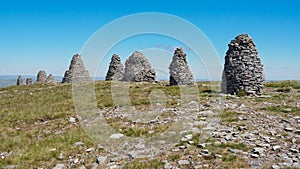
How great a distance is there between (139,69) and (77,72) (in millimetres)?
15381

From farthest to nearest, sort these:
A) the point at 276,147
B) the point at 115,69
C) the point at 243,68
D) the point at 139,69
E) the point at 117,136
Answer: the point at 115,69
the point at 139,69
the point at 243,68
the point at 117,136
the point at 276,147

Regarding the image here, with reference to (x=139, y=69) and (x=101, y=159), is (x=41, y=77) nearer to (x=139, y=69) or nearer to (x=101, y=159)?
(x=139, y=69)

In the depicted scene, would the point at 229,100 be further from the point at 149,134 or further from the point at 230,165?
the point at 230,165

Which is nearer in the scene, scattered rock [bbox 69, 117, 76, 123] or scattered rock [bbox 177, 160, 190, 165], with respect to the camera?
scattered rock [bbox 177, 160, 190, 165]

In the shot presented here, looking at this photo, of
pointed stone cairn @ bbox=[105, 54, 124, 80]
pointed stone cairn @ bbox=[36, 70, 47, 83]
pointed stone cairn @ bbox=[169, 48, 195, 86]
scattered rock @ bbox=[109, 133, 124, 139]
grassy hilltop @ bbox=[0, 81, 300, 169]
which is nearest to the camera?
grassy hilltop @ bbox=[0, 81, 300, 169]

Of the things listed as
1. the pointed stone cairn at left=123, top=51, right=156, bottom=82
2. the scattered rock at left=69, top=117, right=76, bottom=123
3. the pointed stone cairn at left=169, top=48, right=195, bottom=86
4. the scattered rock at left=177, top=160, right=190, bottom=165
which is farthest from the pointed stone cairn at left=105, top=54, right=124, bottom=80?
the scattered rock at left=177, top=160, right=190, bottom=165

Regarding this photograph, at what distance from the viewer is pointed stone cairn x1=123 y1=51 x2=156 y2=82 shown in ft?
135

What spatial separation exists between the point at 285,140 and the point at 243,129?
1.87m

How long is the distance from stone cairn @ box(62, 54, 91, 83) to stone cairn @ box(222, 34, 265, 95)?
111 feet

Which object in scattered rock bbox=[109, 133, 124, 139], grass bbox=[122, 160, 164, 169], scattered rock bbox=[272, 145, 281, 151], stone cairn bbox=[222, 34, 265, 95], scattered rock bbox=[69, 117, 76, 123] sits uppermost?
stone cairn bbox=[222, 34, 265, 95]

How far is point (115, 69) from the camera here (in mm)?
47594

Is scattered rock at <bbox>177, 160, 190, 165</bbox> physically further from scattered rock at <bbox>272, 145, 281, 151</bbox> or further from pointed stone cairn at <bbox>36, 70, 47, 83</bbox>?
pointed stone cairn at <bbox>36, 70, 47, 83</bbox>

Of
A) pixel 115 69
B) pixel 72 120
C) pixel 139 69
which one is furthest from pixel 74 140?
pixel 115 69

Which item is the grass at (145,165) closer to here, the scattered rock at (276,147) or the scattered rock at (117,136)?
the scattered rock at (117,136)
